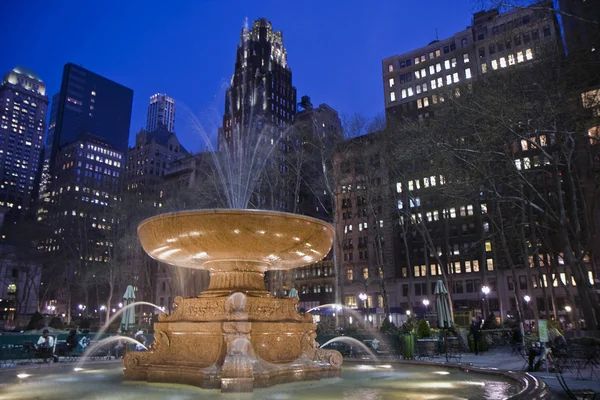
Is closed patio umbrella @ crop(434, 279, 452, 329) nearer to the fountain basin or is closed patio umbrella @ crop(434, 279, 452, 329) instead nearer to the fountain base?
the fountain base

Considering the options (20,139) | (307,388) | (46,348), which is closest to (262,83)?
(46,348)

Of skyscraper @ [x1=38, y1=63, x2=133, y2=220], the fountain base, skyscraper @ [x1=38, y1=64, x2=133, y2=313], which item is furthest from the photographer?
skyscraper @ [x1=38, y1=63, x2=133, y2=220]

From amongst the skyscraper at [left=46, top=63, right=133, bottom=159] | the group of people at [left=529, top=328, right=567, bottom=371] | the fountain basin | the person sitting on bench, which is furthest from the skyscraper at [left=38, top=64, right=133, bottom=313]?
the group of people at [left=529, top=328, right=567, bottom=371]

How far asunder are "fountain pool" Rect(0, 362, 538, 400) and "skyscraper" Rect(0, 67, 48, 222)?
6060 inches

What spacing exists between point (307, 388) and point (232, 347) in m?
1.47

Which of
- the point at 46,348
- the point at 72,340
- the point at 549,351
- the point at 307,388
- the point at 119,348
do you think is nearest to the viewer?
the point at 307,388

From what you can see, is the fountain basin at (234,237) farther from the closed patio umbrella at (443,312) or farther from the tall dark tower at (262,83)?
the tall dark tower at (262,83)

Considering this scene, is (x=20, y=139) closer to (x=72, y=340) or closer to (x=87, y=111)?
(x=87, y=111)

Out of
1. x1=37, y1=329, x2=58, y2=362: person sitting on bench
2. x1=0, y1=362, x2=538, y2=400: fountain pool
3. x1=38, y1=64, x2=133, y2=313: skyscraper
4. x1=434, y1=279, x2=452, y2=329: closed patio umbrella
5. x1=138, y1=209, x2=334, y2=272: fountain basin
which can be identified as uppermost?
x1=38, y1=64, x2=133, y2=313: skyscraper

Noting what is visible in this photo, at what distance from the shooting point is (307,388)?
7684 mm

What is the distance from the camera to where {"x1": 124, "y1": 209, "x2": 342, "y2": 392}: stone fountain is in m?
7.90

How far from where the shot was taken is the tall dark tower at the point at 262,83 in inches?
3893

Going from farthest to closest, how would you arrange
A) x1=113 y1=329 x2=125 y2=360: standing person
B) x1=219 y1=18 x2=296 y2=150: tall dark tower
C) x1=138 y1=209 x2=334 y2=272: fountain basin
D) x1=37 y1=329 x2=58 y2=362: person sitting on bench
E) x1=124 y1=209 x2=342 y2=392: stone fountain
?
x1=219 y1=18 x2=296 y2=150: tall dark tower → x1=113 y1=329 x2=125 y2=360: standing person → x1=37 y1=329 x2=58 y2=362: person sitting on bench → x1=138 y1=209 x2=334 y2=272: fountain basin → x1=124 y1=209 x2=342 y2=392: stone fountain

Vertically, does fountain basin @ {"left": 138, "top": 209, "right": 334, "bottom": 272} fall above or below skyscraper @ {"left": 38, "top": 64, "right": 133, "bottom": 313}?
below
